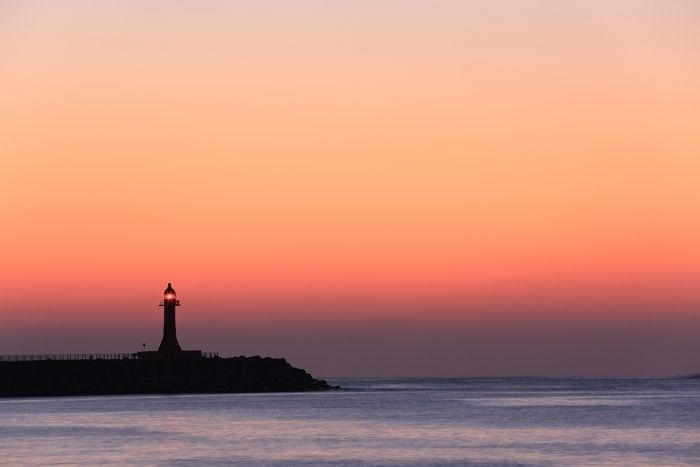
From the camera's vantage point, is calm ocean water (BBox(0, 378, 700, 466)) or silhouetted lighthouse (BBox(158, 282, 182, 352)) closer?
calm ocean water (BBox(0, 378, 700, 466))

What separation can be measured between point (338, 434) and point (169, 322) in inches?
1927

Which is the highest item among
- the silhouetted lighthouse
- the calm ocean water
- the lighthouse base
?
the silhouetted lighthouse

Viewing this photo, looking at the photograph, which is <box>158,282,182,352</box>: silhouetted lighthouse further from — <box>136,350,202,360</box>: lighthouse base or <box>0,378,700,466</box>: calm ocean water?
<box>0,378,700,466</box>: calm ocean water

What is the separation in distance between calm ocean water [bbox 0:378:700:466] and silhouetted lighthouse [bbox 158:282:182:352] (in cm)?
886

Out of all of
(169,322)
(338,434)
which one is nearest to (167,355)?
(169,322)

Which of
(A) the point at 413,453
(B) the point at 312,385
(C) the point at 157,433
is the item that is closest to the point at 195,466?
(A) the point at 413,453

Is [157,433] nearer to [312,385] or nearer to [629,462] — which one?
[629,462]

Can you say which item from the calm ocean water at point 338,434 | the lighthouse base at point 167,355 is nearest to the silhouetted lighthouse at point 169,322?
the lighthouse base at point 167,355

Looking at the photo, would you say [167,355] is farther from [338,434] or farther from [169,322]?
[338,434]

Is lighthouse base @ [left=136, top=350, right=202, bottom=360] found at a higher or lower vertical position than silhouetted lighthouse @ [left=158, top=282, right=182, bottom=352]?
lower

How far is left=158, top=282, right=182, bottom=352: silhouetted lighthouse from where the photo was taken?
4683 inches

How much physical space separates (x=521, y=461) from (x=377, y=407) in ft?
179

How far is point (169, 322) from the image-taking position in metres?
119

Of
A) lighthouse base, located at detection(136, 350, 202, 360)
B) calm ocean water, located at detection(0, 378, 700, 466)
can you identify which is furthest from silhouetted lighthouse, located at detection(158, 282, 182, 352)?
calm ocean water, located at detection(0, 378, 700, 466)
